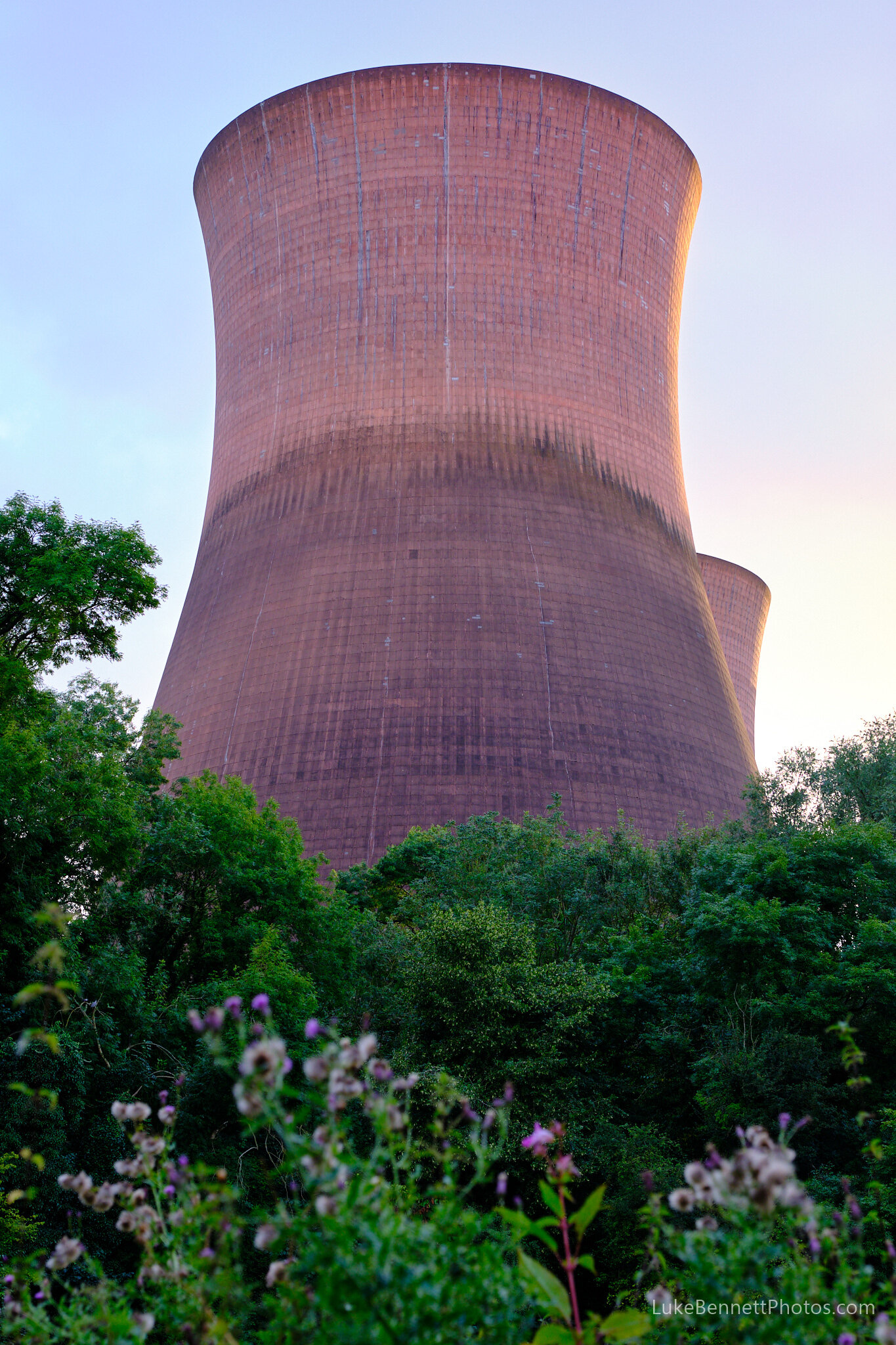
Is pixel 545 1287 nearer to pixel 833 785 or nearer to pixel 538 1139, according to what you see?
pixel 538 1139

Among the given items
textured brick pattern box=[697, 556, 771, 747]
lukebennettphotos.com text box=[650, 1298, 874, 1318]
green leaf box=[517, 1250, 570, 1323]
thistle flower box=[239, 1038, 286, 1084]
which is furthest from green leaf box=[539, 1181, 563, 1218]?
textured brick pattern box=[697, 556, 771, 747]

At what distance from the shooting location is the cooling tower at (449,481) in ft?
69.6

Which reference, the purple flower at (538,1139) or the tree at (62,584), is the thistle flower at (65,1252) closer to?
the purple flower at (538,1139)

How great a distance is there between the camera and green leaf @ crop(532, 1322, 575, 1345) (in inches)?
120

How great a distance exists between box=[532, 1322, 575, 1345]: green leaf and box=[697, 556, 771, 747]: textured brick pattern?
1288 inches

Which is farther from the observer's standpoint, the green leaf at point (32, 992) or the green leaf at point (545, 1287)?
the green leaf at point (545, 1287)

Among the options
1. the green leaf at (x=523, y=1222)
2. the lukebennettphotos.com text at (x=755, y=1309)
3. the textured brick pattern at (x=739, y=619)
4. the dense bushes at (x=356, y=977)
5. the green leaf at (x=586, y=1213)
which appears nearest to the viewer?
the green leaf at (x=523, y=1222)

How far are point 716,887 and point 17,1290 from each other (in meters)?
10.7

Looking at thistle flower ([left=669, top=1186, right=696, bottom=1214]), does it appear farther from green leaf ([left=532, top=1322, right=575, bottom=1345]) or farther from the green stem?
green leaf ([left=532, top=1322, right=575, bottom=1345])

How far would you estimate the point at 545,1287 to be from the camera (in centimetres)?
303

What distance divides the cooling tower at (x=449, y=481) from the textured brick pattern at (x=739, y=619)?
10256mm

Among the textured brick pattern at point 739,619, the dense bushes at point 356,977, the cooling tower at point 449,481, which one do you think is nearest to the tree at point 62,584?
the dense bushes at point 356,977

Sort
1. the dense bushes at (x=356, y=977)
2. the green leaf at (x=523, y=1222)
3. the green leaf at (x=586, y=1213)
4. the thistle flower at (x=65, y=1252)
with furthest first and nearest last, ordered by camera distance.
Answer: the dense bushes at (x=356, y=977) < the thistle flower at (x=65, y=1252) < the green leaf at (x=586, y=1213) < the green leaf at (x=523, y=1222)

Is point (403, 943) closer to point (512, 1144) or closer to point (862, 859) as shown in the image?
point (512, 1144)
